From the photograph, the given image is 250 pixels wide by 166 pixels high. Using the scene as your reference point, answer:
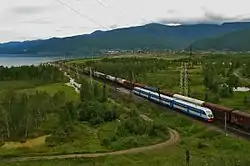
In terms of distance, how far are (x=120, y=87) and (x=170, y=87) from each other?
50.6 feet

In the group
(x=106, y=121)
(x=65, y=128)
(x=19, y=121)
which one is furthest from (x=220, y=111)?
(x=19, y=121)

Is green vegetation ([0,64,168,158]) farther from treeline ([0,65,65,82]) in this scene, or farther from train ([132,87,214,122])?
treeline ([0,65,65,82])

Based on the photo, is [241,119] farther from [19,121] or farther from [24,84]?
[24,84]

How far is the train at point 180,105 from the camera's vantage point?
56381 millimetres

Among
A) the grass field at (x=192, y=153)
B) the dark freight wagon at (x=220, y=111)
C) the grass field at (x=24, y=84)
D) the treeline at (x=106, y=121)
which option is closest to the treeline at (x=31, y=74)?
the grass field at (x=24, y=84)

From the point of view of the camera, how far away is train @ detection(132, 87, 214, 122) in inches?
2220

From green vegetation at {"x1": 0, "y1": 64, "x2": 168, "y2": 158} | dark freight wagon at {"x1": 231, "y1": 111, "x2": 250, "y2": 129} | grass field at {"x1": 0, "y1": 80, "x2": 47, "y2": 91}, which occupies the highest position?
dark freight wagon at {"x1": 231, "y1": 111, "x2": 250, "y2": 129}

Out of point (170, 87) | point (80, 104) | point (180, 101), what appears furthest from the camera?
point (170, 87)

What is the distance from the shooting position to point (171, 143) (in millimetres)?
49031

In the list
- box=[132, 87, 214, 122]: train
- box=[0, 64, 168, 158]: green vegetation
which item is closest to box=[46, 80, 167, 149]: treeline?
box=[0, 64, 168, 158]: green vegetation

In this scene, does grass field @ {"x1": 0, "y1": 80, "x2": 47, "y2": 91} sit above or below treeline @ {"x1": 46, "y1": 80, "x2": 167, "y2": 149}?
below

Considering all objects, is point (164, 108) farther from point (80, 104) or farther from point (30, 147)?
point (30, 147)

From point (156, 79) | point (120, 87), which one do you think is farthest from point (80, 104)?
point (156, 79)

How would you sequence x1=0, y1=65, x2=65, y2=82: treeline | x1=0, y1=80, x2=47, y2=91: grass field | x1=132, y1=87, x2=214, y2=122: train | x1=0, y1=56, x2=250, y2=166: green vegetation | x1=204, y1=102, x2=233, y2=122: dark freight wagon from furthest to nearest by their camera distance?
1. x1=0, y1=65, x2=65, y2=82: treeline
2. x1=0, y1=80, x2=47, y2=91: grass field
3. x1=132, y1=87, x2=214, y2=122: train
4. x1=204, y1=102, x2=233, y2=122: dark freight wagon
5. x1=0, y1=56, x2=250, y2=166: green vegetation
